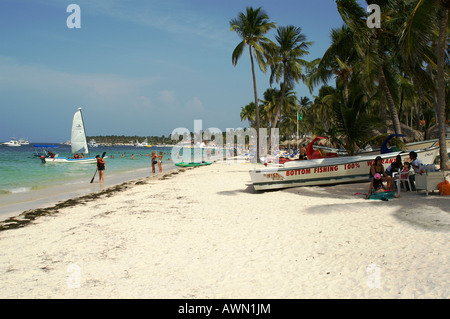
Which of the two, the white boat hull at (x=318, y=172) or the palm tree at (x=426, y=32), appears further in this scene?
the white boat hull at (x=318, y=172)

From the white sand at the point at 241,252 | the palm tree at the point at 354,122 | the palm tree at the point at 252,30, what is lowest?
the white sand at the point at 241,252

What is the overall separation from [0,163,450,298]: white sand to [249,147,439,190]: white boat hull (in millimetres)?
2135

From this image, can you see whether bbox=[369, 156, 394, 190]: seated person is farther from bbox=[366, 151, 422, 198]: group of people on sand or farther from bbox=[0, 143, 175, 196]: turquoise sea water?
bbox=[0, 143, 175, 196]: turquoise sea water

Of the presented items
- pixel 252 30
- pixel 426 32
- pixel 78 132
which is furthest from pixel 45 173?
pixel 426 32

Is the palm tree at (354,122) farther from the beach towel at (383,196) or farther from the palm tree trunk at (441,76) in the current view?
the beach towel at (383,196)

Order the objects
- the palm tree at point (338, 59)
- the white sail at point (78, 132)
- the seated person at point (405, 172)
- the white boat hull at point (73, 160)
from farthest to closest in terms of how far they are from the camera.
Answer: the white boat hull at point (73, 160) < the white sail at point (78, 132) < the palm tree at point (338, 59) < the seated person at point (405, 172)

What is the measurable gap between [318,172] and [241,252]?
680 centimetres

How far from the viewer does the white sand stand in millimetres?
3908

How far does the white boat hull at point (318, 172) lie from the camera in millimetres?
10898

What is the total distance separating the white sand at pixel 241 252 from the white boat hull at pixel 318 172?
2.13 metres

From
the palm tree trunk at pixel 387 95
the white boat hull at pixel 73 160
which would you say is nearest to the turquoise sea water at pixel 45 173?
the white boat hull at pixel 73 160

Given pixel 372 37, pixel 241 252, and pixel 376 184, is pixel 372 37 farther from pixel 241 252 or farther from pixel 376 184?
pixel 241 252

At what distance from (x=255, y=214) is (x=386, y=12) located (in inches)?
481

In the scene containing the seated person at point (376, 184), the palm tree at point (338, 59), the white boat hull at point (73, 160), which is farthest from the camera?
the white boat hull at point (73, 160)
